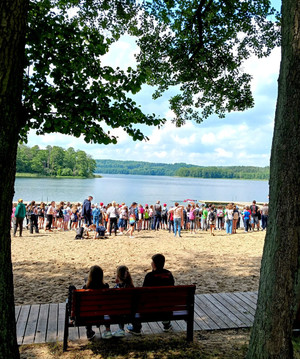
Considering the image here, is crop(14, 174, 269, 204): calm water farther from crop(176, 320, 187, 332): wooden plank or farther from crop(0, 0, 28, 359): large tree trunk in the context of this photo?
crop(0, 0, 28, 359): large tree trunk

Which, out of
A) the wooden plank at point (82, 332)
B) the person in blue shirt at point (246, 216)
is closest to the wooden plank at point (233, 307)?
the wooden plank at point (82, 332)

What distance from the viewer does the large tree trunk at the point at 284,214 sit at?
2.93m

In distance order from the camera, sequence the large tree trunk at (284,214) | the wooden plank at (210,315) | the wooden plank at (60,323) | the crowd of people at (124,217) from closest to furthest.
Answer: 1. the large tree trunk at (284,214)
2. the wooden plank at (60,323)
3. the wooden plank at (210,315)
4. the crowd of people at (124,217)

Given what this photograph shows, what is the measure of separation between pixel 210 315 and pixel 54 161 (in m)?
132

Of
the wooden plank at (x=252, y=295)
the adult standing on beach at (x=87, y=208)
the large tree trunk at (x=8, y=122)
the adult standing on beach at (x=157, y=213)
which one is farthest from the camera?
the adult standing on beach at (x=157, y=213)

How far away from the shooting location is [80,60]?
5.11m

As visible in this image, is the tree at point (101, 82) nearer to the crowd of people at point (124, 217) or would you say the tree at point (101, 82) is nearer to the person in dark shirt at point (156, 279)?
the person in dark shirt at point (156, 279)

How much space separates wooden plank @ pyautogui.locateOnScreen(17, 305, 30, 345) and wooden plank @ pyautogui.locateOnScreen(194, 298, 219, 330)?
2.47m

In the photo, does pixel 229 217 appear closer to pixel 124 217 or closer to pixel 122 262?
pixel 124 217

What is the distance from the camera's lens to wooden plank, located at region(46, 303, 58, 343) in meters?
4.05

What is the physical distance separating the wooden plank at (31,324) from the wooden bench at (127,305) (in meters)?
0.61

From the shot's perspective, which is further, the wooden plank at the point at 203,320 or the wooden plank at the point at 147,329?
the wooden plank at the point at 203,320

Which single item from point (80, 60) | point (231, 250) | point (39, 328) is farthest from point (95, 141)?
point (231, 250)

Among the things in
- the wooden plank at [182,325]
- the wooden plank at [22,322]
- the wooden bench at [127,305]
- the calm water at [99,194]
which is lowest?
the calm water at [99,194]
